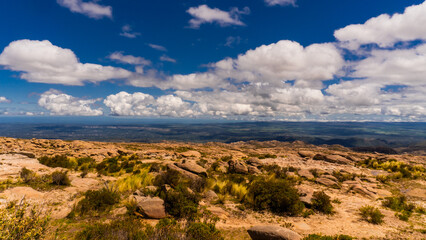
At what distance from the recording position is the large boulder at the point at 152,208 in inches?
360

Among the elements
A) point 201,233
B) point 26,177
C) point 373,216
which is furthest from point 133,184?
point 373,216

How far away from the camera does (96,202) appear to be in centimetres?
992

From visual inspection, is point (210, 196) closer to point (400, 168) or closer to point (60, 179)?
point (60, 179)

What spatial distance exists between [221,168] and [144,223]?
50.3 feet

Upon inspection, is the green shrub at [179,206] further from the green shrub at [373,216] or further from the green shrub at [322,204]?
the green shrub at [373,216]

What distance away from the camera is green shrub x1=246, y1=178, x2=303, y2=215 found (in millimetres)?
11000

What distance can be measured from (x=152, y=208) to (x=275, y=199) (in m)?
7.38

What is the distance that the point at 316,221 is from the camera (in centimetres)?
1018

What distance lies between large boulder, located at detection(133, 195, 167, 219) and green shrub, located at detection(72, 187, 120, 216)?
2067 mm

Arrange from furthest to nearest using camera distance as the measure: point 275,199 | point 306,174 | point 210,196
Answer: point 306,174, point 210,196, point 275,199

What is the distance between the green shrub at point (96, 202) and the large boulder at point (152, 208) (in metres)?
2.07

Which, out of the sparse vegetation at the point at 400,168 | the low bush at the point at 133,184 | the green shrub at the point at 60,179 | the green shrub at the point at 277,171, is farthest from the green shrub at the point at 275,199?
the sparse vegetation at the point at 400,168

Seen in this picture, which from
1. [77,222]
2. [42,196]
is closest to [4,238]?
[77,222]

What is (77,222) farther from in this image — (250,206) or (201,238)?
(250,206)
